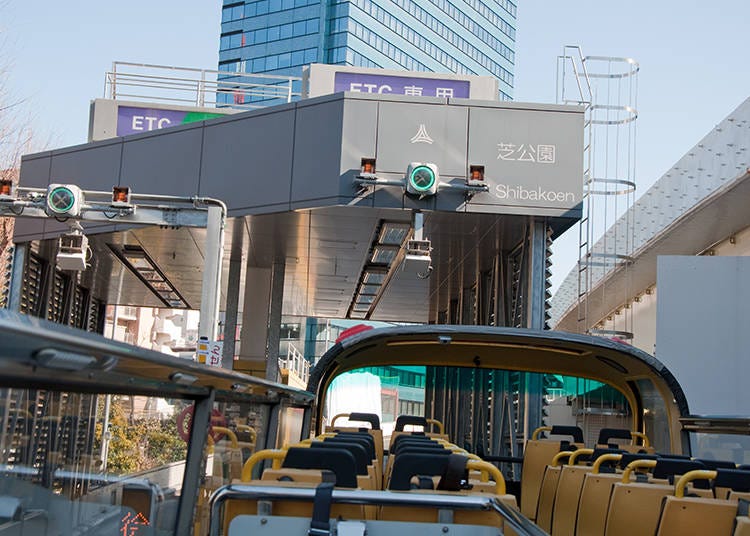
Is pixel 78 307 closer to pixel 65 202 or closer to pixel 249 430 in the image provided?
pixel 65 202

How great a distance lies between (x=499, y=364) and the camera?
15805 mm

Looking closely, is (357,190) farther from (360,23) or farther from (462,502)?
(360,23)

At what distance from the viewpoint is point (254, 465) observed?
739 centimetres

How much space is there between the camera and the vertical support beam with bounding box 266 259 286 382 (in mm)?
25016

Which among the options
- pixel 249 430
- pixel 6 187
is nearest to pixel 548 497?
pixel 249 430

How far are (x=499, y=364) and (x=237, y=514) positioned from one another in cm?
1182

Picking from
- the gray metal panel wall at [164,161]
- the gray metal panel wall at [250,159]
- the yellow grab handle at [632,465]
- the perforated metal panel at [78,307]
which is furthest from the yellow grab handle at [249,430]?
the perforated metal panel at [78,307]

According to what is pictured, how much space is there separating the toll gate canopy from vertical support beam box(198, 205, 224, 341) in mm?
1275

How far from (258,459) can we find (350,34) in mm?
102733

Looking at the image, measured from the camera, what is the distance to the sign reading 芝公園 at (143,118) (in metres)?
27.4

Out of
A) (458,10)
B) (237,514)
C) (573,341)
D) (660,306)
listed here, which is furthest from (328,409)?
(458,10)

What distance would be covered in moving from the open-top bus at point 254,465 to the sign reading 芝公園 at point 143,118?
51.8ft

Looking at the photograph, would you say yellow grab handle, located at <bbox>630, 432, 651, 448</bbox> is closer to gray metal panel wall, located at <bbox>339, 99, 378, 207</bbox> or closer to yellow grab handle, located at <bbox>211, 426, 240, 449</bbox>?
gray metal panel wall, located at <bbox>339, 99, 378, 207</bbox>

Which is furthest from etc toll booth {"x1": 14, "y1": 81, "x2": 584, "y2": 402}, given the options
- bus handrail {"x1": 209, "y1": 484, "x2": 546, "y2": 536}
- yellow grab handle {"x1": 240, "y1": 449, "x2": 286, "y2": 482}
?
bus handrail {"x1": 209, "y1": 484, "x2": 546, "y2": 536}
